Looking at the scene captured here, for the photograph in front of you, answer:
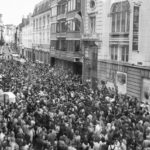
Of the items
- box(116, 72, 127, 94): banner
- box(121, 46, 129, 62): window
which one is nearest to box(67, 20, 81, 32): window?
box(121, 46, 129, 62): window

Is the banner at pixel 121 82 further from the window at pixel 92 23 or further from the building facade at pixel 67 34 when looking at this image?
the building facade at pixel 67 34

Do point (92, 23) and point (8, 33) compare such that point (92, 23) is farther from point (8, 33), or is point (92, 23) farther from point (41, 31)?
point (8, 33)

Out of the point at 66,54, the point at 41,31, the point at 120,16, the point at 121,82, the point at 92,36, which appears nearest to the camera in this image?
the point at 121,82

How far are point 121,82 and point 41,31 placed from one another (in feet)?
116

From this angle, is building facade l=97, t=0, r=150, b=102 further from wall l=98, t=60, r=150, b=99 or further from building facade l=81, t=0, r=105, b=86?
building facade l=81, t=0, r=105, b=86

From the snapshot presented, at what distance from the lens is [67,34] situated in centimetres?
4328

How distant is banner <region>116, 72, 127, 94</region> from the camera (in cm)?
2839

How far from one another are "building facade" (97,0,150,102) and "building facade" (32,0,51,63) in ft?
81.0

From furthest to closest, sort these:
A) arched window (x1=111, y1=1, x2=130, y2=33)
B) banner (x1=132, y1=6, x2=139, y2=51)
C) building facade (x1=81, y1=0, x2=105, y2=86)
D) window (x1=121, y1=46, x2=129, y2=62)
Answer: building facade (x1=81, y1=0, x2=105, y2=86)
window (x1=121, y1=46, x2=129, y2=62)
arched window (x1=111, y1=1, x2=130, y2=33)
banner (x1=132, y1=6, x2=139, y2=51)

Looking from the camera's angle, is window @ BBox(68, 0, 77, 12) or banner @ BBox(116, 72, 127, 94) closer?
banner @ BBox(116, 72, 127, 94)

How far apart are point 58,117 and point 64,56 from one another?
28530mm

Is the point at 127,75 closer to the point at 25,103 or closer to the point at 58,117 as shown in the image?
the point at 25,103

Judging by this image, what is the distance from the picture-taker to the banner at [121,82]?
28392 millimetres

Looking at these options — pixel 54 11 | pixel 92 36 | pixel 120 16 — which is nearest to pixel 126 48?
pixel 120 16
